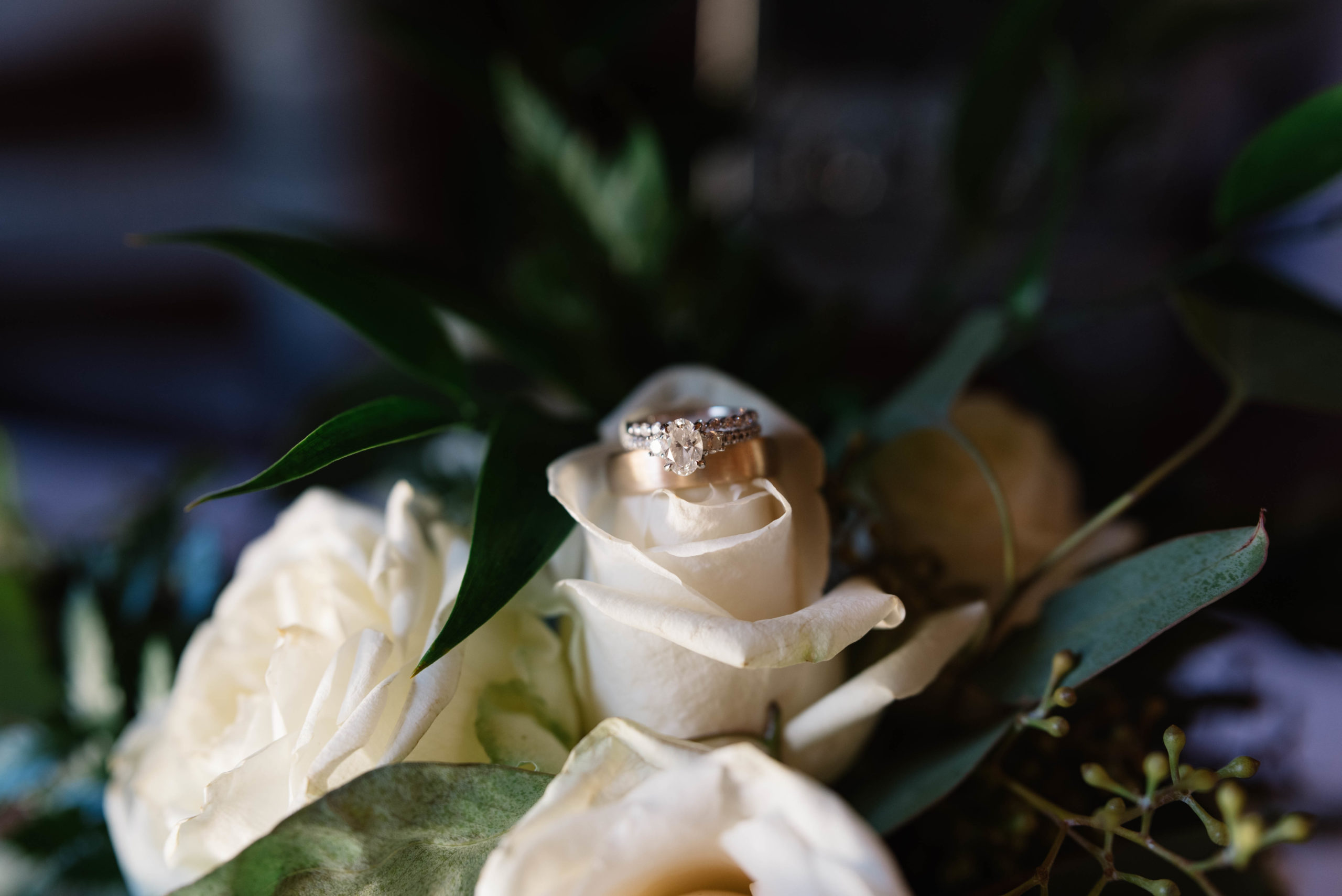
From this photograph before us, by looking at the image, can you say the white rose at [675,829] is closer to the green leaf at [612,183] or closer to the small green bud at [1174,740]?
the small green bud at [1174,740]

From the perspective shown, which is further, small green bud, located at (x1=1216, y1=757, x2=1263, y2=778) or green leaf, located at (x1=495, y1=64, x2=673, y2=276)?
green leaf, located at (x1=495, y1=64, x2=673, y2=276)

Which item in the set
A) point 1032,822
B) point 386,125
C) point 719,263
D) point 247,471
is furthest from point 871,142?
point 247,471

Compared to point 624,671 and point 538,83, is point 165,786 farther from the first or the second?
point 538,83

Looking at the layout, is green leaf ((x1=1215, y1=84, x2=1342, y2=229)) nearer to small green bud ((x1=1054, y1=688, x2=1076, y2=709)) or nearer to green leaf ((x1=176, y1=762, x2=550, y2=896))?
small green bud ((x1=1054, y1=688, x2=1076, y2=709))

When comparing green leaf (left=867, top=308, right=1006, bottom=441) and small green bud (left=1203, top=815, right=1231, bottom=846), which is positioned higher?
green leaf (left=867, top=308, right=1006, bottom=441)

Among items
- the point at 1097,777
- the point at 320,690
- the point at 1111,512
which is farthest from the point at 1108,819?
the point at 320,690

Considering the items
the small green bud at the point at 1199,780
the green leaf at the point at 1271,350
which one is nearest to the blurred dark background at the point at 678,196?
the green leaf at the point at 1271,350

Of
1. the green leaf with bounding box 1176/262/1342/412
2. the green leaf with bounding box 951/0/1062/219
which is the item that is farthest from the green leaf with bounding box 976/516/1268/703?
the green leaf with bounding box 951/0/1062/219
